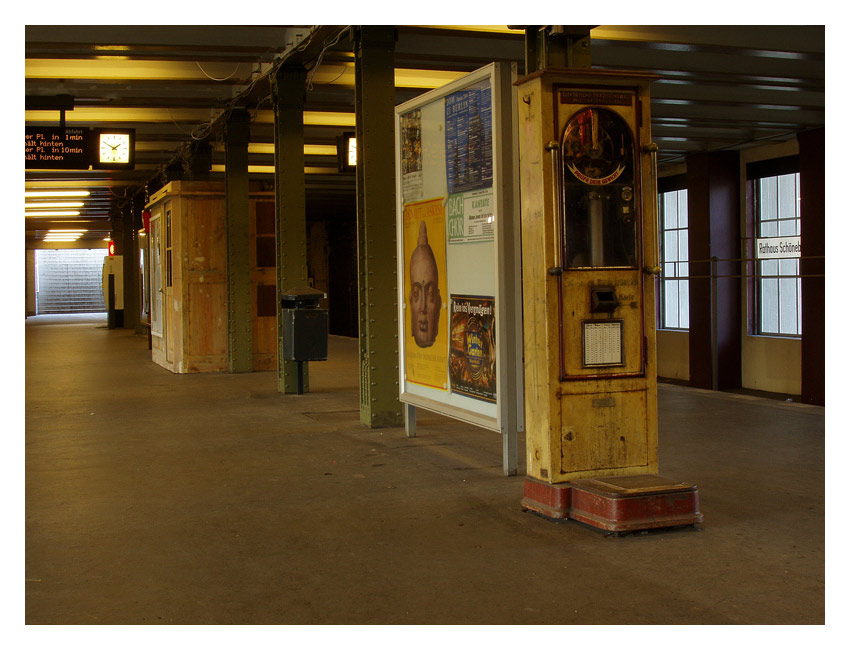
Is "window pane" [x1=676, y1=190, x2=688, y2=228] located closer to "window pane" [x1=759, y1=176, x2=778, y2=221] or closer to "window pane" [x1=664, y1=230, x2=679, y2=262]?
"window pane" [x1=664, y1=230, x2=679, y2=262]

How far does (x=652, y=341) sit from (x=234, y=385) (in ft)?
28.8

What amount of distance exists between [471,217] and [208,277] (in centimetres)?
940

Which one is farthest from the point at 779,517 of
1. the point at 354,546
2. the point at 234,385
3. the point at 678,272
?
the point at 678,272

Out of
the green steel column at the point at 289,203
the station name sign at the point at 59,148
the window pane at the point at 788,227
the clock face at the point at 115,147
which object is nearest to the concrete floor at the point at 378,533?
the green steel column at the point at 289,203

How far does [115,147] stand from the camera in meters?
14.7

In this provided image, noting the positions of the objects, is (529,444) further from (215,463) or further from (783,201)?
(783,201)

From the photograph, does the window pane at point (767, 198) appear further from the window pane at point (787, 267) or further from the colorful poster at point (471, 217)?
the colorful poster at point (471, 217)

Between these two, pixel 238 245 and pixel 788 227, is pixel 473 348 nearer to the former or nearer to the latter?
pixel 788 227

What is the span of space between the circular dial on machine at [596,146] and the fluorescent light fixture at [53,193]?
21.1m

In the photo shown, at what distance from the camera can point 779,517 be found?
230 inches

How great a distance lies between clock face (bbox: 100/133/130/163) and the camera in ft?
47.8

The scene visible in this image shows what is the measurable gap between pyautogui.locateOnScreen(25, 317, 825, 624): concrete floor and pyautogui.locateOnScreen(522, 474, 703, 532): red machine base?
102 mm

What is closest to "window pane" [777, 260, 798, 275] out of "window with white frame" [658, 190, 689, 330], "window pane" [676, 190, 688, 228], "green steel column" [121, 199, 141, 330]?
"window with white frame" [658, 190, 689, 330]

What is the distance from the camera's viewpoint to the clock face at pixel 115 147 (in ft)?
47.8
